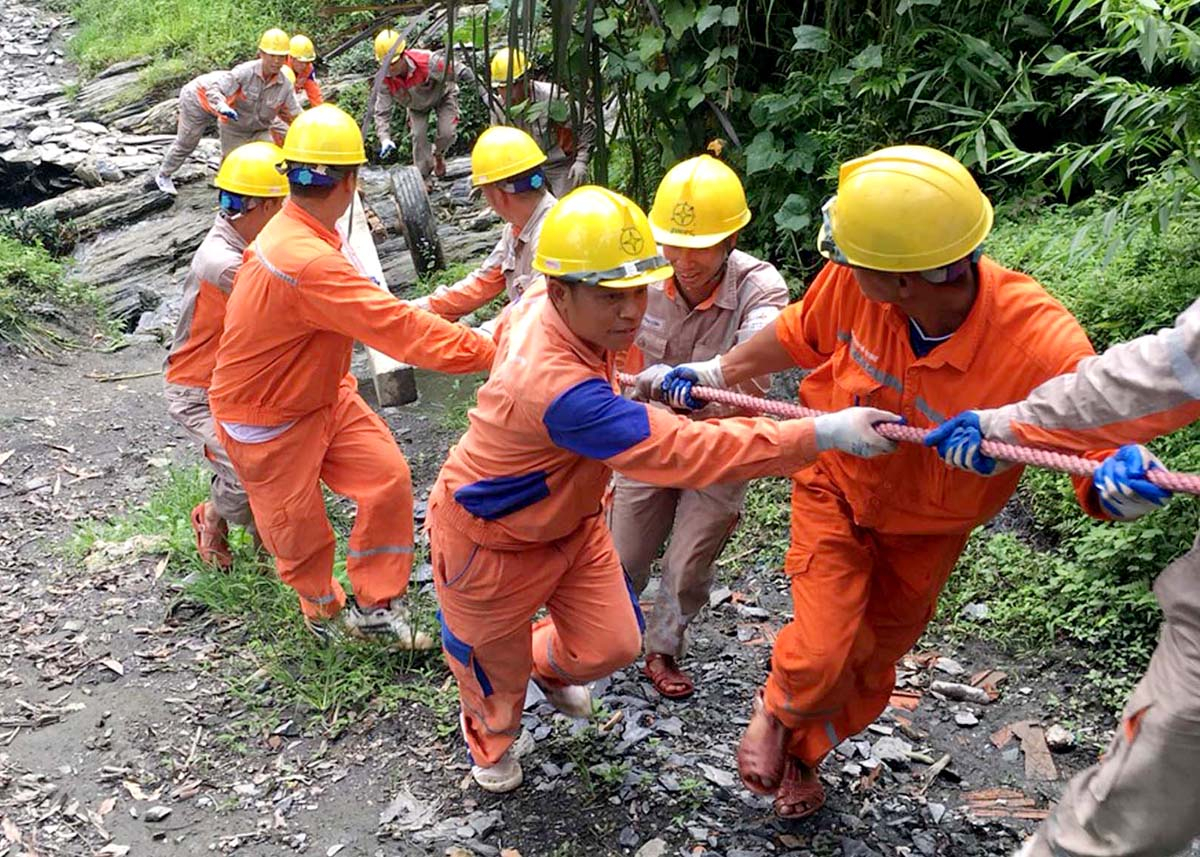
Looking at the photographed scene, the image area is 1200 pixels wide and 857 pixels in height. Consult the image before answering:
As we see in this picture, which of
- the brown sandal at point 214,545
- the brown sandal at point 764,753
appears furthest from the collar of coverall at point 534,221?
the brown sandal at point 764,753

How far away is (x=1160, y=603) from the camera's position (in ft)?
7.89

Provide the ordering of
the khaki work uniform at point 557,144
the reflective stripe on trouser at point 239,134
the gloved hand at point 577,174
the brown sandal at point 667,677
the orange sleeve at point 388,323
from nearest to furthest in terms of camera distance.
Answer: the orange sleeve at point 388,323 → the brown sandal at point 667,677 → the khaki work uniform at point 557,144 → the gloved hand at point 577,174 → the reflective stripe on trouser at point 239,134

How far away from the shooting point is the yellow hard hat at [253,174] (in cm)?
500

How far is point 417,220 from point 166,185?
17.6ft

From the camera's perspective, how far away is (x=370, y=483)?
4.60 meters

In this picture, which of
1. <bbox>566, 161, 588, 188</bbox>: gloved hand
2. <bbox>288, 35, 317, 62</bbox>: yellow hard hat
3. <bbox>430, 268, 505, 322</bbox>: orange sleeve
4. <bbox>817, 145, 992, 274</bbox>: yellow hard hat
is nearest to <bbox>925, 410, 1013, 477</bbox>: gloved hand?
<bbox>817, 145, 992, 274</bbox>: yellow hard hat

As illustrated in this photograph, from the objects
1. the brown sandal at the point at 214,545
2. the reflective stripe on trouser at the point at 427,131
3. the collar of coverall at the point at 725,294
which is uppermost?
the collar of coverall at the point at 725,294

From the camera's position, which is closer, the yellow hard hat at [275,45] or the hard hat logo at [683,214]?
the hard hat logo at [683,214]

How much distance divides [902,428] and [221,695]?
10.1 ft

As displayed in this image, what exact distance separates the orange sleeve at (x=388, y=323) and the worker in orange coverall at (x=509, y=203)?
1.54ft

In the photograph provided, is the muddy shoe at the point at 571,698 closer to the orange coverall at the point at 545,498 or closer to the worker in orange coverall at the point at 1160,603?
the orange coverall at the point at 545,498

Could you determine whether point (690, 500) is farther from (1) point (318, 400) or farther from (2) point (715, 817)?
(1) point (318, 400)

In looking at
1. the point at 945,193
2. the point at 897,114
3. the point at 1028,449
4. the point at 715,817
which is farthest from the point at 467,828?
the point at 897,114

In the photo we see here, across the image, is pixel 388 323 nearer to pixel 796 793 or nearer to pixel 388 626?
pixel 388 626
